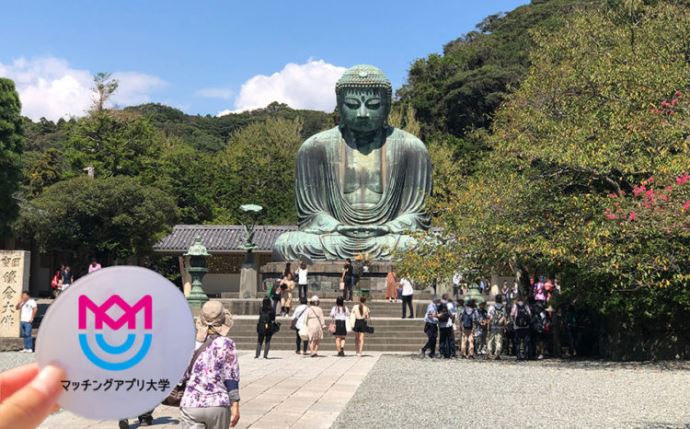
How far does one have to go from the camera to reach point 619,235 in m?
12.0

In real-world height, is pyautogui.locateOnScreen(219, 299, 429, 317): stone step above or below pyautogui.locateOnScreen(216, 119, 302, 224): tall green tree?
below

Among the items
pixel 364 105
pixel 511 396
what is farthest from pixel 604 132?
pixel 364 105

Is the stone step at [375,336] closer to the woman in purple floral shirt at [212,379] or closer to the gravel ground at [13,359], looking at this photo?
the gravel ground at [13,359]

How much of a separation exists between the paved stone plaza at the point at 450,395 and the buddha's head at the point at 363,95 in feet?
34.0

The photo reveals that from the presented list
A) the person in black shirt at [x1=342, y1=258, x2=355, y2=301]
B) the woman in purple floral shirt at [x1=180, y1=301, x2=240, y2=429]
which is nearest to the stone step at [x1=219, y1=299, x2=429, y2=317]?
the person in black shirt at [x1=342, y1=258, x2=355, y2=301]

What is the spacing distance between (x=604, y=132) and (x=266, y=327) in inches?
251

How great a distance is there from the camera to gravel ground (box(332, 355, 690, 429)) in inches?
318

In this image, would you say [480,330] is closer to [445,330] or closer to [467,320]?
[467,320]

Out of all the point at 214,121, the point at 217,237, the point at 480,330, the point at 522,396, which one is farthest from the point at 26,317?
the point at 214,121

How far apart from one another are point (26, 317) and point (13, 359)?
1.87m

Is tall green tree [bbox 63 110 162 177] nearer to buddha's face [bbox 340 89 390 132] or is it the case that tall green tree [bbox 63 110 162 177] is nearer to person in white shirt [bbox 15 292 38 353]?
buddha's face [bbox 340 89 390 132]

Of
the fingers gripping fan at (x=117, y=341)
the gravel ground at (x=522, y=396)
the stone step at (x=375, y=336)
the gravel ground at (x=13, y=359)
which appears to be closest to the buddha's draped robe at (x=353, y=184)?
the stone step at (x=375, y=336)

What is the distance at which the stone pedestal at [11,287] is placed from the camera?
1622 centimetres

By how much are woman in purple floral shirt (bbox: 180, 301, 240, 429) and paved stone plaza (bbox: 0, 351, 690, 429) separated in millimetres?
2808
